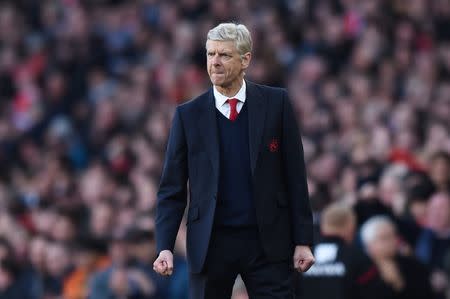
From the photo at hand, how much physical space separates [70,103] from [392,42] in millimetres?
4861

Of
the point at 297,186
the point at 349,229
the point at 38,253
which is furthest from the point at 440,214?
the point at 297,186

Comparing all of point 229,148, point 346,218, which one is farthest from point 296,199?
point 346,218

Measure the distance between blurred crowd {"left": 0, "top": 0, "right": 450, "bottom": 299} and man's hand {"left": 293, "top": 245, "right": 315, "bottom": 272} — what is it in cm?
351

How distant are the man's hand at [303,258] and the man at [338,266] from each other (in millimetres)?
2503

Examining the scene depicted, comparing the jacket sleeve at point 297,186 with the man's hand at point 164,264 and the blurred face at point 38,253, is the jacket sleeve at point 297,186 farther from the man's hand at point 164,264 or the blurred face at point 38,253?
the blurred face at point 38,253

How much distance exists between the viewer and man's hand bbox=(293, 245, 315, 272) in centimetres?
755

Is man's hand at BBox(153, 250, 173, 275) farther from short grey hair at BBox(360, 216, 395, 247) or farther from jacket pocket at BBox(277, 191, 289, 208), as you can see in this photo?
short grey hair at BBox(360, 216, 395, 247)

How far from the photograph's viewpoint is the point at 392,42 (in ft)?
59.7

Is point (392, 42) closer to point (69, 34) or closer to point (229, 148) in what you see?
point (69, 34)

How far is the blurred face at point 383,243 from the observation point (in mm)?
11023

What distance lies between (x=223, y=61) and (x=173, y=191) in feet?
2.39

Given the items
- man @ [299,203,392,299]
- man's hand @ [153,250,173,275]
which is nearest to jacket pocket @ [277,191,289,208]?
man's hand @ [153,250,173,275]

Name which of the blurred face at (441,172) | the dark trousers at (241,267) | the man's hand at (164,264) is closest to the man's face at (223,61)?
the dark trousers at (241,267)

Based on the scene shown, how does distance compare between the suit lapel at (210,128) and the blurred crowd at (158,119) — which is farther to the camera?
the blurred crowd at (158,119)
